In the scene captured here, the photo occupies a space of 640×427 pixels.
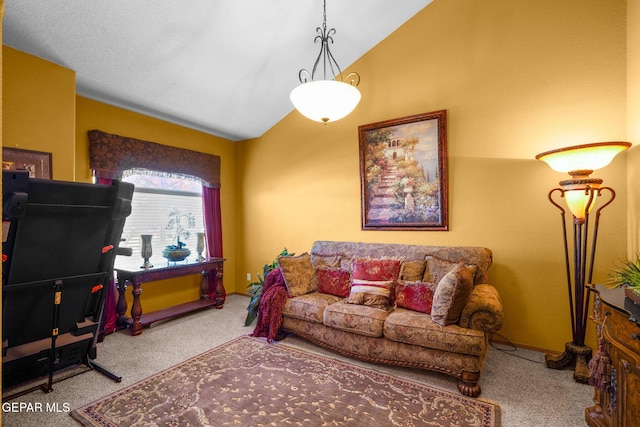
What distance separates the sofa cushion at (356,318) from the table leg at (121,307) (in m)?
2.40

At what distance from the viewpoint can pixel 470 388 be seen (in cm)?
238

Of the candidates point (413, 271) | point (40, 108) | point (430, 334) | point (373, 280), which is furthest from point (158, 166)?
point (430, 334)

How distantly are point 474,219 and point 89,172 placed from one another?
4.24 meters

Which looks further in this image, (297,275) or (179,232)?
(179,232)

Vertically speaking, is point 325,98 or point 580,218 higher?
point 325,98

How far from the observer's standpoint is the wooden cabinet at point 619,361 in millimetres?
1531

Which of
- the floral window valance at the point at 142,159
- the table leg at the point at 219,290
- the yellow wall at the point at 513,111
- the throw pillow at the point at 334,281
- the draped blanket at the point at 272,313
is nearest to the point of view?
the yellow wall at the point at 513,111

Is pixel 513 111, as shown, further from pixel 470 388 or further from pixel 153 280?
pixel 153 280

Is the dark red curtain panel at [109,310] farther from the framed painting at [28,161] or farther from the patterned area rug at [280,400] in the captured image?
the patterned area rug at [280,400]

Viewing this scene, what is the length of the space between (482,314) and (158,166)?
3.97 m

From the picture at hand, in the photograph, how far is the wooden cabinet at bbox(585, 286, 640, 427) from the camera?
1.53 metres

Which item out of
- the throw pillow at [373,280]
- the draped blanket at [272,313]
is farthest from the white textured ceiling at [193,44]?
the draped blanket at [272,313]

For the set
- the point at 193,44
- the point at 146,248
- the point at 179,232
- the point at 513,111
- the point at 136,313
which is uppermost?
the point at 193,44

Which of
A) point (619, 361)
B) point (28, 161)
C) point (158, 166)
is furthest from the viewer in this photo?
point (158, 166)
